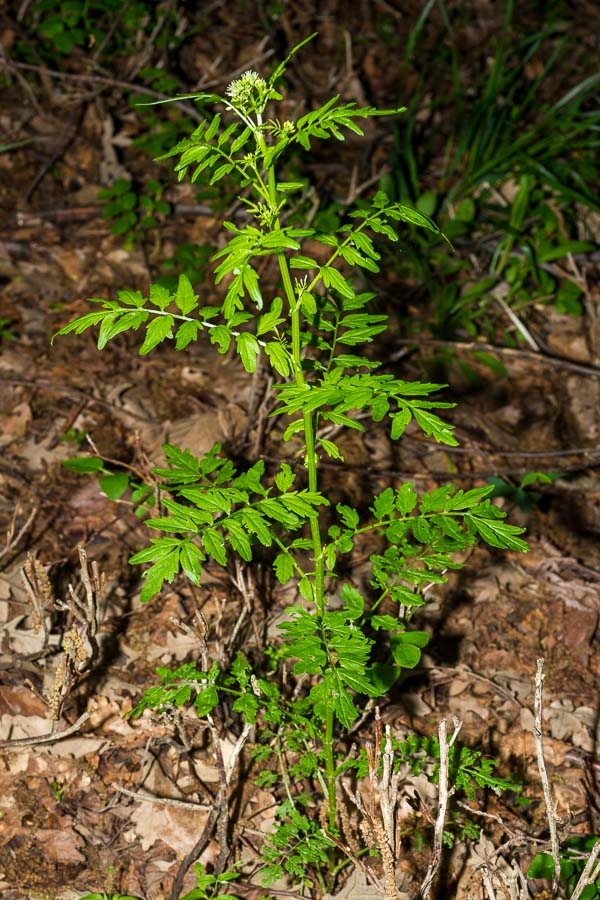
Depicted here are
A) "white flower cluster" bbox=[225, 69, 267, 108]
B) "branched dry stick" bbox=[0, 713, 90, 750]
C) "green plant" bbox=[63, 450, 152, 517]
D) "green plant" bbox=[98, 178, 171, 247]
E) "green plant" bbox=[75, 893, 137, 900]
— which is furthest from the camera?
"green plant" bbox=[98, 178, 171, 247]

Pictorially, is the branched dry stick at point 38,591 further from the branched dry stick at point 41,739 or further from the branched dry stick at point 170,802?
the branched dry stick at point 170,802

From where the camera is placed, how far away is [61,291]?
13.1 ft

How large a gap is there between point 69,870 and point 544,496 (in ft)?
7.25

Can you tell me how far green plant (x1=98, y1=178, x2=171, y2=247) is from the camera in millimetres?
4164

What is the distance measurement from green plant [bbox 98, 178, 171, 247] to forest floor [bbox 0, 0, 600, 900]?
71 millimetres

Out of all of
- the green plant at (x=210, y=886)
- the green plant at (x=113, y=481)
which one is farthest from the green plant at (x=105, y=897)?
the green plant at (x=113, y=481)

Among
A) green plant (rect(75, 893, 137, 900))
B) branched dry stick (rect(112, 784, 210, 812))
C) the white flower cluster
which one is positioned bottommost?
green plant (rect(75, 893, 137, 900))

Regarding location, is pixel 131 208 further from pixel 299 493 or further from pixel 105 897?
pixel 105 897

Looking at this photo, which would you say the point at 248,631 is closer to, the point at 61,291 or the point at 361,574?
the point at 361,574

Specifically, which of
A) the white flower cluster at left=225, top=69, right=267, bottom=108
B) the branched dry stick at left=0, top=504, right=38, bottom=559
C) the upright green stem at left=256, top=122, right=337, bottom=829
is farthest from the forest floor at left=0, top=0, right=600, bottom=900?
the white flower cluster at left=225, top=69, right=267, bottom=108

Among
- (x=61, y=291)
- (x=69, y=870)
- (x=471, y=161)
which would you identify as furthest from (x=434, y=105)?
(x=69, y=870)

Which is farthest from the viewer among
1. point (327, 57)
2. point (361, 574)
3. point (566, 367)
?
point (327, 57)

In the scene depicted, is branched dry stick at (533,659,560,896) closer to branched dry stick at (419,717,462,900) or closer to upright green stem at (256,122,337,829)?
branched dry stick at (419,717,462,900)

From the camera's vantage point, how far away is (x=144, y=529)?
305 centimetres
